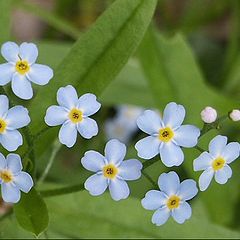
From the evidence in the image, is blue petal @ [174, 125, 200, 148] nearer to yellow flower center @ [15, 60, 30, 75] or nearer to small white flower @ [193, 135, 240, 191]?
small white flower @ [193, 135, 240, 191]

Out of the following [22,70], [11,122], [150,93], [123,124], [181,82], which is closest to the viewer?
[11,122]

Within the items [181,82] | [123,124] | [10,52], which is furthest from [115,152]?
[123,124]

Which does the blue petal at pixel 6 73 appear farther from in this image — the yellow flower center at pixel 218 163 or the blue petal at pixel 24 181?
the yellow flower center at pixel 218 163

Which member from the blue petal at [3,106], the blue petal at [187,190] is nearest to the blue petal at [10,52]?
the blue petal at [3,106]

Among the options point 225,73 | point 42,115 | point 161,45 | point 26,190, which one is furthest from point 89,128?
point 225,73

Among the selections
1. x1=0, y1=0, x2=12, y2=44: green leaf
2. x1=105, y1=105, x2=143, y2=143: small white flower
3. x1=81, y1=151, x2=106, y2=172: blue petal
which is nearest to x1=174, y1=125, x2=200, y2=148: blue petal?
x1=81, y1=151, x2=106, y2=172: blue petal

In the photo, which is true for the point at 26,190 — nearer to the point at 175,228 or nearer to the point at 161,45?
the point at 175,228

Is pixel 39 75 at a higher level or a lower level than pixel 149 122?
higher

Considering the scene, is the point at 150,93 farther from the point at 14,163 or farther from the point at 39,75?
the point at 14,163
